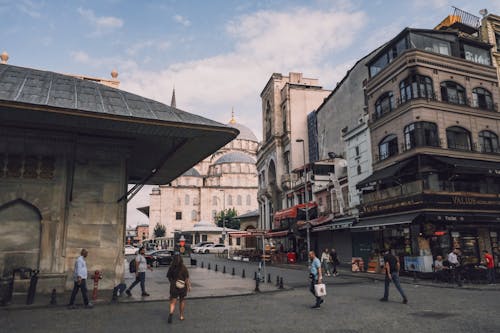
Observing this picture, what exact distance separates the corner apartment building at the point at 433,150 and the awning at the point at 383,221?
3.2 inches

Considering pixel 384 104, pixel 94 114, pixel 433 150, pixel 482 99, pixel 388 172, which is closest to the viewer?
pixel 94 114

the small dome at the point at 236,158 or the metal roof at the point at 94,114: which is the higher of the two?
the small dome at the point at 236,158

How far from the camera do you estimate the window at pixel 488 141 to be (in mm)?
26719

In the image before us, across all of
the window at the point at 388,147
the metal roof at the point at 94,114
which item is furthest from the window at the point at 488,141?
the metal roof at the point at 94,114

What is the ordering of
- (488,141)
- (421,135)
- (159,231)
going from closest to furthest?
(421,135) < (488,141) < (159,231)

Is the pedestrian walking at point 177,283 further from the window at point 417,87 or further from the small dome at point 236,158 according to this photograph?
the small dome at point 236,158

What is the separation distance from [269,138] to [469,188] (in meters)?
31.6

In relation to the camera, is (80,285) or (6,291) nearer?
(80,285)

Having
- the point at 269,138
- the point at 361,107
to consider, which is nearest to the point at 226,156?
the point at 269,138

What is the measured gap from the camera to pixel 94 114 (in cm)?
1280

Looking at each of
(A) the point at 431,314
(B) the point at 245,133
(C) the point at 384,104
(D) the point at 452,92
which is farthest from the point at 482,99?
(B) the point at 245,133

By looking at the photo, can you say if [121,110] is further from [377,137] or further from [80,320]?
[377,137]

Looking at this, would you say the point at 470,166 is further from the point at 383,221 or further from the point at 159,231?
the point at 159,231

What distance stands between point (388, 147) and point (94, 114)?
830 inches
